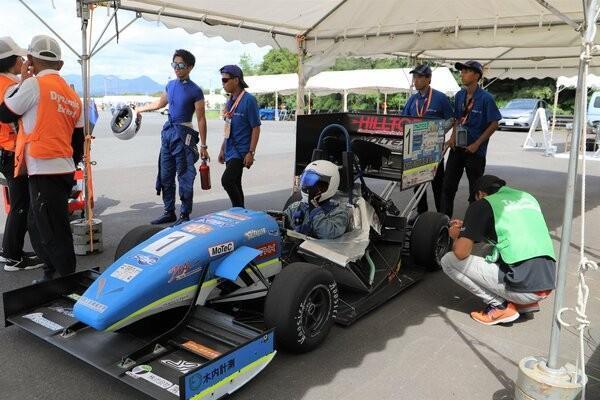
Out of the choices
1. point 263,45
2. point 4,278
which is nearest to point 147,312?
point 4,278

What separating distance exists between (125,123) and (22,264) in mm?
1749

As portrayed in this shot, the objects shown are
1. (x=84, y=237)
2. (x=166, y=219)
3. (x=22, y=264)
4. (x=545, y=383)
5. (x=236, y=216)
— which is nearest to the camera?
(x=545, y=383)

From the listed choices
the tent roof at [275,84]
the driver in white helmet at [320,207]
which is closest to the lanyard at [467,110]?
the driver in white helmet at [320,207]

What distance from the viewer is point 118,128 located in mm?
5422

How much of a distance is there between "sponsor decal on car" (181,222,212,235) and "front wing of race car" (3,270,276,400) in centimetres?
47

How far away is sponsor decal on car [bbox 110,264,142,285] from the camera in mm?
2846

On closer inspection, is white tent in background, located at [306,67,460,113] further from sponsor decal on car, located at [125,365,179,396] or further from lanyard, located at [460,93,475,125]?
sponsor decal on car, located at [125,365,179,396]

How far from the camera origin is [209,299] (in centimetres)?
327

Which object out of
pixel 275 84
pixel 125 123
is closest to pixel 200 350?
pixel 125 123

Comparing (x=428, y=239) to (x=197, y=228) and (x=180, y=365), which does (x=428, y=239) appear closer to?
(x=197, y=228)

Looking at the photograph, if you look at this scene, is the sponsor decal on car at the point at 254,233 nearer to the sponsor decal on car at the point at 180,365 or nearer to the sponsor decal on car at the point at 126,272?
the sponsor decal on car at the point at 126,272

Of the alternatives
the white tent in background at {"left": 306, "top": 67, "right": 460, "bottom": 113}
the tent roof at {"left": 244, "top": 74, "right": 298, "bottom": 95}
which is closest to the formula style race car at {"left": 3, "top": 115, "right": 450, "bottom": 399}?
the white tent in background at {"left": 306, "top": 67, "right": 460, "bottom": 113}

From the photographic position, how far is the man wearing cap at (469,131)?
19.4 feet

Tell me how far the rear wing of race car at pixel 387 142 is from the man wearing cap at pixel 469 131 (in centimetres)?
90
